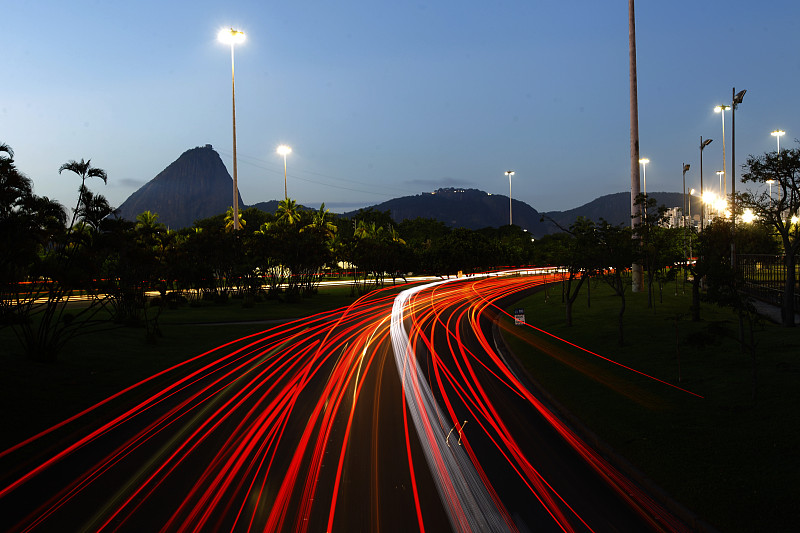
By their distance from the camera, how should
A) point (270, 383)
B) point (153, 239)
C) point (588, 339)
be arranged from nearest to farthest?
point (270, 383) < point (588, 339) < point (153, 239)

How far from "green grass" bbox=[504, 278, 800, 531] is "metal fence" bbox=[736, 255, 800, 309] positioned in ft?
26.0

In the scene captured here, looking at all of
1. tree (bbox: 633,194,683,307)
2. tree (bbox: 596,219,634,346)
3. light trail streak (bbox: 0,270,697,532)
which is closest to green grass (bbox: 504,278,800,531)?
light trail streak (bbox: 0,270,697,532)

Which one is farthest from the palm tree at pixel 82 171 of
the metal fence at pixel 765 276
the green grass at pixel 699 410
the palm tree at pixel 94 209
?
the metal fence at pixel 765 276

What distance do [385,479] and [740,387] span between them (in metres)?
8.50

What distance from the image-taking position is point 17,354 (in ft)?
50.7

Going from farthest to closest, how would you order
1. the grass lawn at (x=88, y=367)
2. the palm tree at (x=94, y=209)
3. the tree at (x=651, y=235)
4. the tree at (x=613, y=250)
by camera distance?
the tree at (x=651, y=235) → the tree at (x=613, y=250) → the palm tree at (x=94, y=209) → the grass lawn at (x=88, y=367)

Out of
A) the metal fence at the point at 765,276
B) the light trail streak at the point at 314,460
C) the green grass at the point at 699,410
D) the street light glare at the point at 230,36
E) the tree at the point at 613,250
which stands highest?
the street light glare at the point at 230,36

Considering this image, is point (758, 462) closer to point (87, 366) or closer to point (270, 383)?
point (270, 383)

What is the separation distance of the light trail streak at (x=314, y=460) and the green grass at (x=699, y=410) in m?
0.69

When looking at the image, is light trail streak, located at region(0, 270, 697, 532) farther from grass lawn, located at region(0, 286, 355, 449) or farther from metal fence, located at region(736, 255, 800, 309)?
metal fence, located at region(736, 255, 800, 309)

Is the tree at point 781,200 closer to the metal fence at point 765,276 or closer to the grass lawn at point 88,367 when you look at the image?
the metal fence at point 765,276

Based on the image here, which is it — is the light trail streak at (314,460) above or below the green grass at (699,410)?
below

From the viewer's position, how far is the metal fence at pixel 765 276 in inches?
1007

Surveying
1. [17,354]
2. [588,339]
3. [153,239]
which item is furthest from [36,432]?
[153,239]
